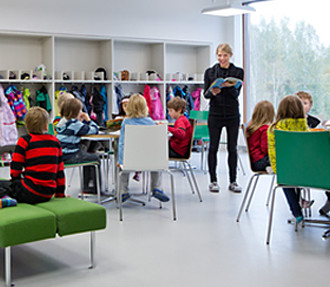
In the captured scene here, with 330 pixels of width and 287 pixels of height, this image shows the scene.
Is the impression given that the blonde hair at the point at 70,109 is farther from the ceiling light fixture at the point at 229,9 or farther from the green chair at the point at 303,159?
the ceiling light fixture at the point at 229,9

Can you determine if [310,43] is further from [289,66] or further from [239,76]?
[239,76]

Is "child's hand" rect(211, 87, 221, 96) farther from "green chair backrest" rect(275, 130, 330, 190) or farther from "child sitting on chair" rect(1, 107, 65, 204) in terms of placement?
"child sitting on chair" rect(1, 107, 65, 204)

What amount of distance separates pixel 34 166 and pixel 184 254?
112 centimetres

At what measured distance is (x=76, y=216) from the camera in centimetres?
314

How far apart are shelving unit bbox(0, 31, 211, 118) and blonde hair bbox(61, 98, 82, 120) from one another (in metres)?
3.22

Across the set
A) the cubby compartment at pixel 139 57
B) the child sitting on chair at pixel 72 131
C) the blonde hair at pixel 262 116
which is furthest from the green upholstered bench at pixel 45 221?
the cubby compartment at pixel 139 57

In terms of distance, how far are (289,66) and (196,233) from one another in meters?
5.77

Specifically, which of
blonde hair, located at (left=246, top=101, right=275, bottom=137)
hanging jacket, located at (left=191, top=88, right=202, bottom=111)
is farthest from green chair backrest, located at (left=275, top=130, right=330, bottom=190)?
hanging jacket, located at (left=191, top=88, right=202, bottom=111)

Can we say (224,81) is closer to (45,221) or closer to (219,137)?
(219,137)

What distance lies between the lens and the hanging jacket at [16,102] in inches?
308

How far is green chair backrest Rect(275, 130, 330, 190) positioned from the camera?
137 inches

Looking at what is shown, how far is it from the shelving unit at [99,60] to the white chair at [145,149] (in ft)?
12.9

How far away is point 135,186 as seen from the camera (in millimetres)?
6043

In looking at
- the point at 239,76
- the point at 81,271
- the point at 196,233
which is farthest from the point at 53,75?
the point at 81,271
